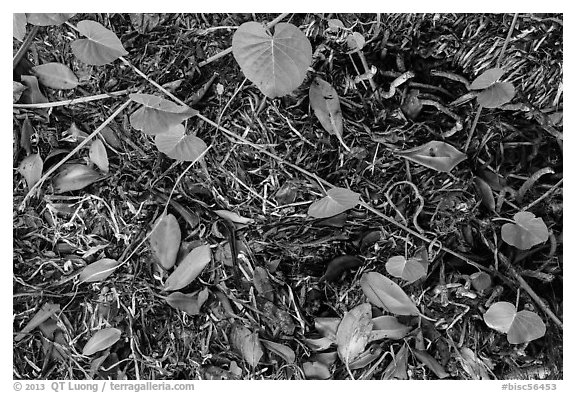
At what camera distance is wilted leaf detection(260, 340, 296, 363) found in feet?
3.46

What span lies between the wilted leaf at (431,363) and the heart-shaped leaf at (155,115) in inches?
23.7

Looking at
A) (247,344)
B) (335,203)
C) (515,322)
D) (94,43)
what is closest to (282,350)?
(247,344)

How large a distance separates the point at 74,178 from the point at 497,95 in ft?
2.57

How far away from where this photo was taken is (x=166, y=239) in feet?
3.50

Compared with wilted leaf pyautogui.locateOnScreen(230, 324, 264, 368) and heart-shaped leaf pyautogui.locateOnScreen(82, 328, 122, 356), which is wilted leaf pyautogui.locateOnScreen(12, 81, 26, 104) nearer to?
heart-shaped leaf pyautogui.locateOnScreen(82, 328, 122, 356)

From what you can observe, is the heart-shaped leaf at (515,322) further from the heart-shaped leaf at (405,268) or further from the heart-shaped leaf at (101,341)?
the heart-shaped leaf at (101,341)

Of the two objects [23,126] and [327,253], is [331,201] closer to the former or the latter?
[327,253]

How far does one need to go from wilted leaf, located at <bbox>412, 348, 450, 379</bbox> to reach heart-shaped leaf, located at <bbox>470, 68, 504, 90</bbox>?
0.49 meters

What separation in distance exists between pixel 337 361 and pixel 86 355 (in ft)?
1.53

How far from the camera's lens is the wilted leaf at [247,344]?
1053mm

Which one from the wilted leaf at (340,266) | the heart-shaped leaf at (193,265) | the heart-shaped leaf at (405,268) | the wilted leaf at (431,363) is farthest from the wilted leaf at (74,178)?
the wilted leaf at (431,363)

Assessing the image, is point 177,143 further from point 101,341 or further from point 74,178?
point 101,341

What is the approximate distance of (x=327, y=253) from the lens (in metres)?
1.07

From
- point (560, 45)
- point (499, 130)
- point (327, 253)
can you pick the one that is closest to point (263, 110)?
point (327, 253)
